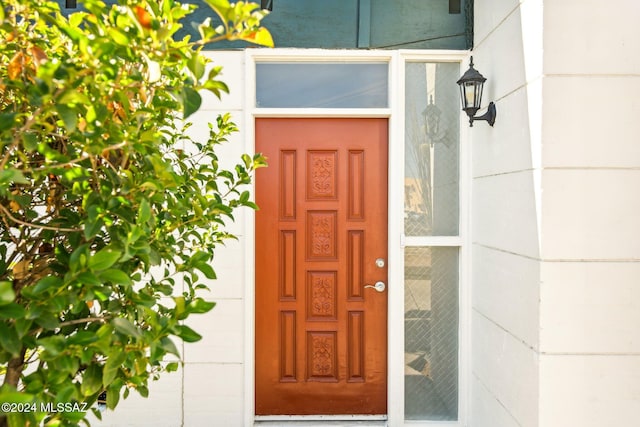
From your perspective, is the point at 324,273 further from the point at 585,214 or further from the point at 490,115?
the point at 585,214

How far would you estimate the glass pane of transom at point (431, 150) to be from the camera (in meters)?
3.14

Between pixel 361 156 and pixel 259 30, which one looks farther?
pixel 361 156

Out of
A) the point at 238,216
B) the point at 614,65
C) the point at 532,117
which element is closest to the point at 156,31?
the point at 532,117

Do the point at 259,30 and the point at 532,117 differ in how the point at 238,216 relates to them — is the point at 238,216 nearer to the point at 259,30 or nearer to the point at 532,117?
the point at 532,117

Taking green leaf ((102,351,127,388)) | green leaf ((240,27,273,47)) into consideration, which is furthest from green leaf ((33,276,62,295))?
green leaf ((240,27,273,47))

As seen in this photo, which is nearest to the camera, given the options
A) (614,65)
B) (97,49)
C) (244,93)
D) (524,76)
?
(97,49)

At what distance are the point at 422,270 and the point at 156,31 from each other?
2.55m

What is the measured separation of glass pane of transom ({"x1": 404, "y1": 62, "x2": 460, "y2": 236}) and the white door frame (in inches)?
1.8

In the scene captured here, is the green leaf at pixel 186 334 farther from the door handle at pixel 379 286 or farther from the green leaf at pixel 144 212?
the door handle at pixel 379 286

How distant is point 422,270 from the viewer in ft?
10.3

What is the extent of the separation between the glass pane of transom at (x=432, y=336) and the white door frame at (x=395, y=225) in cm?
5

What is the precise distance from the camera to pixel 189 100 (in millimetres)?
839

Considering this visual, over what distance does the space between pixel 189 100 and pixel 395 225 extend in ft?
7.85

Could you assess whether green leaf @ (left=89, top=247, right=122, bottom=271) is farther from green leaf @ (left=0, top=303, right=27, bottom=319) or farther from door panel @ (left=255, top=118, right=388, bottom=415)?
door panel @ (left=255, top=118, right=388, bottom=415)
